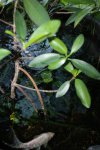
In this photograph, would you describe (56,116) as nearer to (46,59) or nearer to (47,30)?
(46,59)

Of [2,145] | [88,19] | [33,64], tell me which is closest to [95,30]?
[88,19]

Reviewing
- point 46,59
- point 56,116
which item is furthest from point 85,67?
point 56,116

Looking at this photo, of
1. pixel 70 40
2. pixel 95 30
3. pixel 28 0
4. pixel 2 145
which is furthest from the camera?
pixel 70 40

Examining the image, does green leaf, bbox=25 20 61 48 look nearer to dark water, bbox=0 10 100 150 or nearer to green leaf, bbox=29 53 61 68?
green leaf, bbox=29 53 61 68

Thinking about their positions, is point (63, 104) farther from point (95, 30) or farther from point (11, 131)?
point (95, 30)

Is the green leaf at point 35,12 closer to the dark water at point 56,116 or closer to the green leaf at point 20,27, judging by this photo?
the green leaf at point 20,27

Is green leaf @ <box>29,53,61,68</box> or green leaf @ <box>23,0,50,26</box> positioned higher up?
green leaf @ <box>23,0,50,26</box>

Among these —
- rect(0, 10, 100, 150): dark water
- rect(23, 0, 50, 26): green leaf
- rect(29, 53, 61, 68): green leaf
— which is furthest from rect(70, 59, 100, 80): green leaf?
rect(0, 10, 100, 150): dark water

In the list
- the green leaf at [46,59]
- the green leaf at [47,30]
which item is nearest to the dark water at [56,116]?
the green leaf at [46,59]
